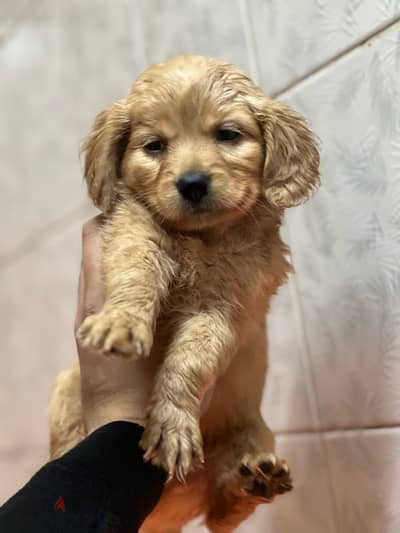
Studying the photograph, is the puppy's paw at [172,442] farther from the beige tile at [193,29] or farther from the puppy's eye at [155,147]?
the beige tile at [193,29]

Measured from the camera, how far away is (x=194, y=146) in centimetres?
120

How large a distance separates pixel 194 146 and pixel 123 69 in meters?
1.04

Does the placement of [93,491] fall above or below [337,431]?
above

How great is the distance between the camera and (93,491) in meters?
0.97

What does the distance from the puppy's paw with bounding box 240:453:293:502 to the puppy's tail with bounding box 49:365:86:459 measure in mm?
364

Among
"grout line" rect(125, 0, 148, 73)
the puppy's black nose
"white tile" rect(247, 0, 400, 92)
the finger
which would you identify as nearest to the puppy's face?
the puppy's black nose

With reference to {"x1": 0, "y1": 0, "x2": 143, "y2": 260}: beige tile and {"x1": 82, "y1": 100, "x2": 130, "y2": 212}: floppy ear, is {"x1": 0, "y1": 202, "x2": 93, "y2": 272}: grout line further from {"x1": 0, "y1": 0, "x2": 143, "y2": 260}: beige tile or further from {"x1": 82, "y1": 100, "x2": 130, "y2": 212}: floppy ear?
{"x1": 82, "y1": 100, "x2": 130, "y2": 212}: floppy ear

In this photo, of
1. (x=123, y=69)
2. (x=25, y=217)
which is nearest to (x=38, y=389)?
(x=25, y=217)

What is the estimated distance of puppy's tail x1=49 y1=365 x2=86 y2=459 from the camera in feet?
4.43

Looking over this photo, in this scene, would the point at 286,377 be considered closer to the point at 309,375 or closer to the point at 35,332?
the point at 309,375

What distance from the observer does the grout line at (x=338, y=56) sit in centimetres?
135

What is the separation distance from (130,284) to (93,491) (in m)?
0.33

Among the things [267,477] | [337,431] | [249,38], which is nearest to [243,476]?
[267,477]

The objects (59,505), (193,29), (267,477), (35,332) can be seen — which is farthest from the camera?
(35,332)
